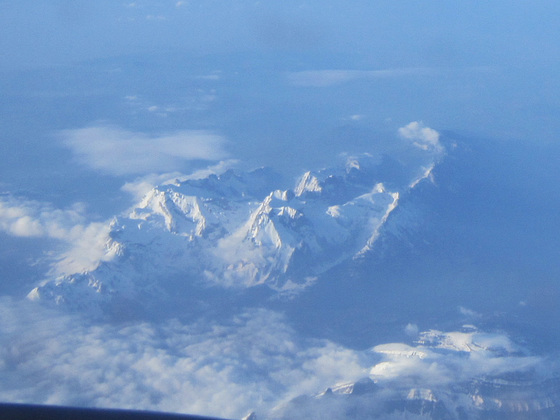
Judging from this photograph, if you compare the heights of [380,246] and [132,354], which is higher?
[380,246]

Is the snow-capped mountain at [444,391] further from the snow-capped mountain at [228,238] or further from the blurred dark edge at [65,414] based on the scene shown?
the blurred dark edge at [65,414]

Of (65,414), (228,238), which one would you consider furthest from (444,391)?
(228,238)

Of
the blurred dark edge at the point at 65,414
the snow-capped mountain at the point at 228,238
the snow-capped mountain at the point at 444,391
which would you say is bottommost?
the blurred dark edge at the point at 65,414

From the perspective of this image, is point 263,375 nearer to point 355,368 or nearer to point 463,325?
point 355,368

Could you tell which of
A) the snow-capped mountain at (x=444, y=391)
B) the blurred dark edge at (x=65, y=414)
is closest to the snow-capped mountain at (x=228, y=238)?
the snow-capped mountain at (x=444, y=391)

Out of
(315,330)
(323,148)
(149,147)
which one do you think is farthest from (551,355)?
(149,147)
